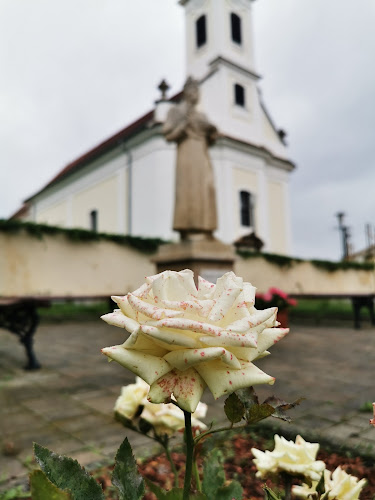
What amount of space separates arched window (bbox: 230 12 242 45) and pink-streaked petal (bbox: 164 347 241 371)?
71.7 feet

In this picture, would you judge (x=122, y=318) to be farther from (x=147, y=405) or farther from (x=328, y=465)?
(x=328, y=465)

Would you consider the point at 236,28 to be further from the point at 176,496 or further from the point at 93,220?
the point at 176,496

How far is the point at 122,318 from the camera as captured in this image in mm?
611

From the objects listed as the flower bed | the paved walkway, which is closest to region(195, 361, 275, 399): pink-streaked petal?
the flower bed

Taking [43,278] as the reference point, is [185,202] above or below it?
above

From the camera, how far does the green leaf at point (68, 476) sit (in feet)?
2.10

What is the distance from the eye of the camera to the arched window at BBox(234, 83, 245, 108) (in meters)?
19.1

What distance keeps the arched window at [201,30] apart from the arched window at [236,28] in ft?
4.43

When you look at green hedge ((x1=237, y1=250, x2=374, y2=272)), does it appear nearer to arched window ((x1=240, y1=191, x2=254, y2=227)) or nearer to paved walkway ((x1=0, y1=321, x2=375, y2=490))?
arched window ((x1=240, y1=191, x2=254, y2=227))

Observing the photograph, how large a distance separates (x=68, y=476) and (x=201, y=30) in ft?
73.1

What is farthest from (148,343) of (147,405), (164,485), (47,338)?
(47,338)

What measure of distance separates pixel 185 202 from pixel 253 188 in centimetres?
1258

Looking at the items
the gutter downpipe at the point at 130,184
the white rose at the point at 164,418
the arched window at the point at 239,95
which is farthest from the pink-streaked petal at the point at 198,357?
the arched window at the point at 239,95

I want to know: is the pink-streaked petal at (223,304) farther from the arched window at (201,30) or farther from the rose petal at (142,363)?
the arched window at (201,30)
